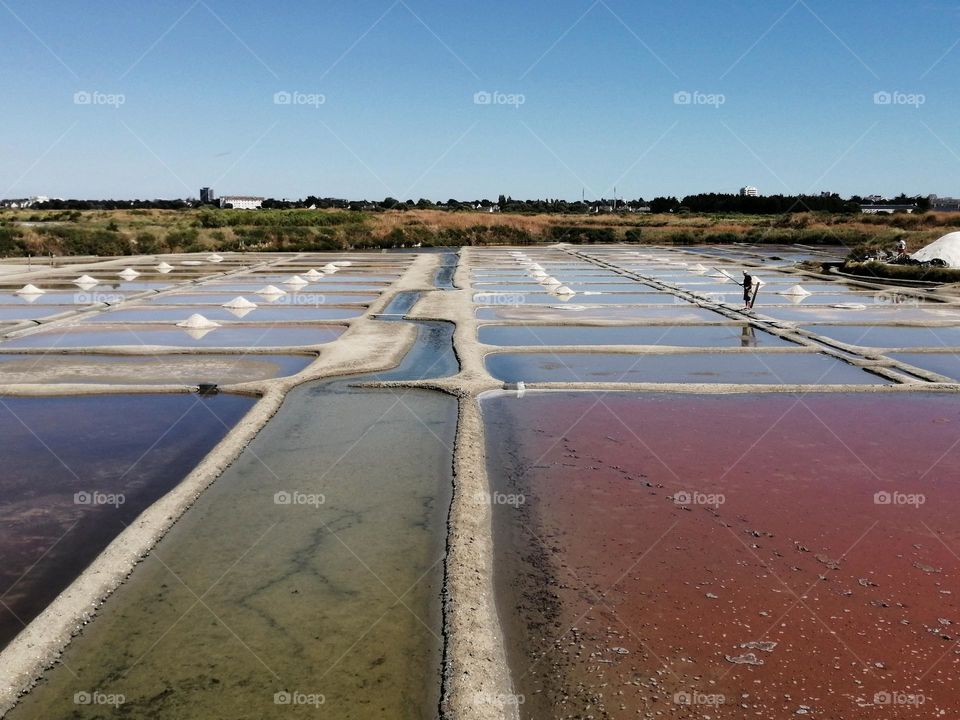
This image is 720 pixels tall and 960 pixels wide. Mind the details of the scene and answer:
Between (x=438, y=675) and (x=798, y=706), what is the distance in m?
1.41

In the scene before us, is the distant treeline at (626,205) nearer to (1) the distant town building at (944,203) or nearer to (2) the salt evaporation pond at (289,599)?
(1) the distant town building at (944,203)

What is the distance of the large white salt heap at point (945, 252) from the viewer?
18750 mm

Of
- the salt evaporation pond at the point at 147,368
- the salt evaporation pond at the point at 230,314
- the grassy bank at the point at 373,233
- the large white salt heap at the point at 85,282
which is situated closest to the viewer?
the salt evaporation pond at the point at 147,368

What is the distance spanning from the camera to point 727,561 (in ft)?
13.5

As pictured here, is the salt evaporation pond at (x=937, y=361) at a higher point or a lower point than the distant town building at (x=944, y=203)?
lower

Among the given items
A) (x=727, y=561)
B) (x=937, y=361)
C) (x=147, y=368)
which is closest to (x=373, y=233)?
(x=147, y=368)

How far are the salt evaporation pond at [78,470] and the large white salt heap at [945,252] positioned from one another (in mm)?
17940

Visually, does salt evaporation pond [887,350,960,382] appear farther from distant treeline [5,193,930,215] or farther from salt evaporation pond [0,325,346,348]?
distant treeline [5,193,930,215]

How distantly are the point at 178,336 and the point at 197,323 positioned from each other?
0.75 meters

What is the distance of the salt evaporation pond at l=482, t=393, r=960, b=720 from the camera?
123 inches

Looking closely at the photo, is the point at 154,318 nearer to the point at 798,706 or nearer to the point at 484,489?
the point at 484,489

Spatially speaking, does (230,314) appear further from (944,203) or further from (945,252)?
(944,203)

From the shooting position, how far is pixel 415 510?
4.83 meters

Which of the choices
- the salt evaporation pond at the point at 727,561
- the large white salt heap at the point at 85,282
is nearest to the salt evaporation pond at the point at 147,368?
the salt evaporation pond at the point at 727,561
